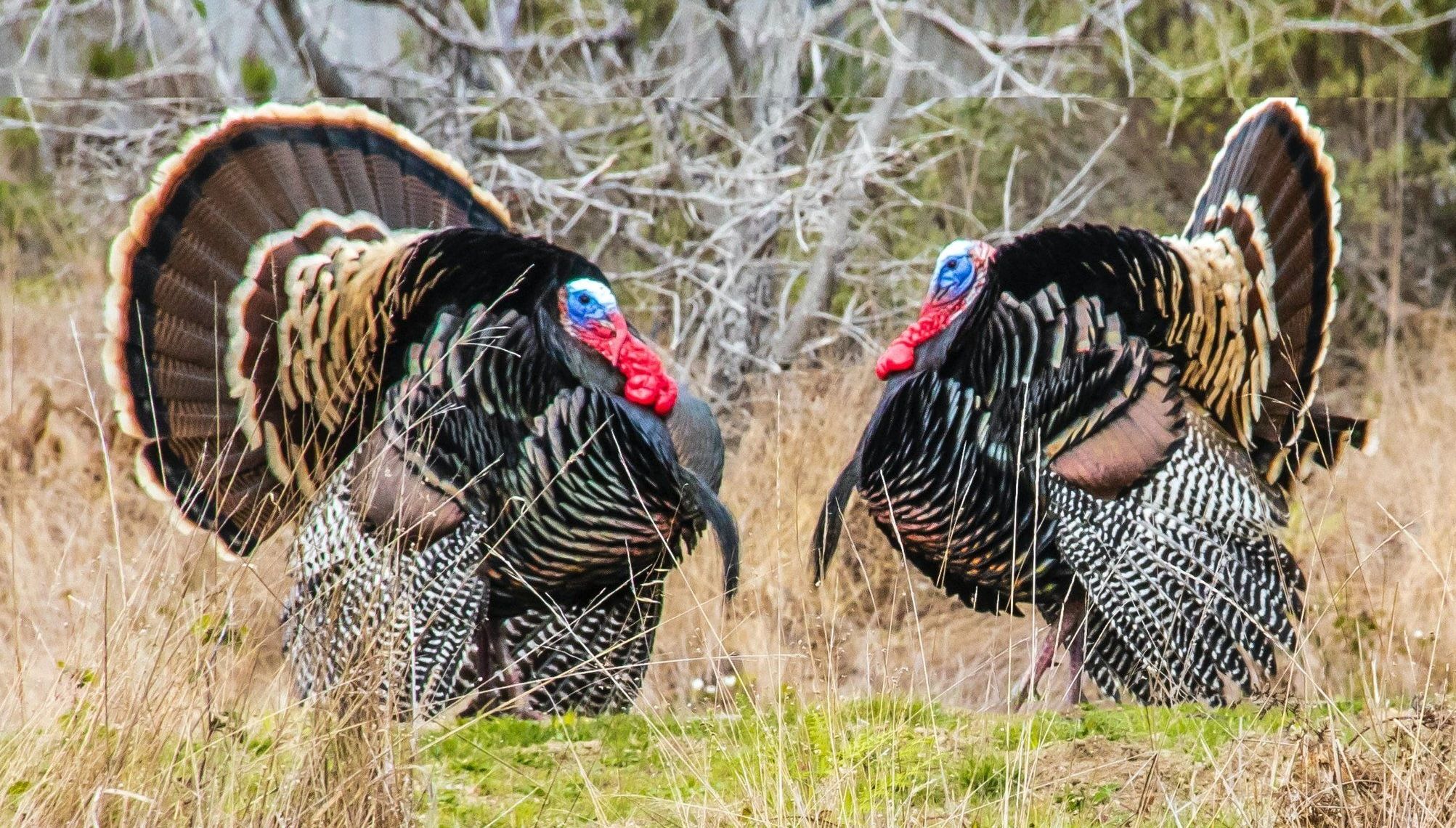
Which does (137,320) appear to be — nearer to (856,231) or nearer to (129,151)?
(129,151)

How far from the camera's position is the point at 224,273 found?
14.6 ft

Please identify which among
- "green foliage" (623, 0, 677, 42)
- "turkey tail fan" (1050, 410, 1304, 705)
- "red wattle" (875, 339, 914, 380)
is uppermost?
"green foliage" (623, 0, 677, 42)

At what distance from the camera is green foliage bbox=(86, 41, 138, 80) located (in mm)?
5387

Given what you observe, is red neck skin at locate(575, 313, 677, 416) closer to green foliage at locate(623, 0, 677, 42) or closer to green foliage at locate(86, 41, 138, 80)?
green foliage at locate(623, 0, 677, 42)

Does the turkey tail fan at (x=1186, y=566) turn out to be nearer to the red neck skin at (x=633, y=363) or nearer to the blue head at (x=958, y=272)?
the blue head at (x=958, y=272)

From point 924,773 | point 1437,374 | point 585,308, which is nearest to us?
point 924,773

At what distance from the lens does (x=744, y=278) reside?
214 inches

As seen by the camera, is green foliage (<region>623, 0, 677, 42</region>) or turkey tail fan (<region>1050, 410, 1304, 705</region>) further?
green foliage (<region>623, 0, 677, 42</region>)

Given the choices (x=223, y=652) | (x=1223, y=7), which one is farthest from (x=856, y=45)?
(x=223, y=652)

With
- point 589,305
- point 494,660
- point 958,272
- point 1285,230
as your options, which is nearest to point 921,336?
point 958,272

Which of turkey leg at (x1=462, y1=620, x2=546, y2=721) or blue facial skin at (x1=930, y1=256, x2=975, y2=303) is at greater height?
blue facial skin at (x1=930, y1=256, x2=975, y2=303)

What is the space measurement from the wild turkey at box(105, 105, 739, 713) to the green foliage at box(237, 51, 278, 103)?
1.00 metres

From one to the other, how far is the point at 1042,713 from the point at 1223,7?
353 centimetres

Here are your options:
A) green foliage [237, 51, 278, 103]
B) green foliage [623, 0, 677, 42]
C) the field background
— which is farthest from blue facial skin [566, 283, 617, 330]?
green foliage [237, 51, 278, 103]
